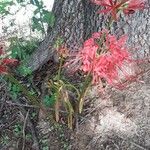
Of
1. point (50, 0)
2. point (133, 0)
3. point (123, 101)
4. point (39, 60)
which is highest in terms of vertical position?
point (133, 0)

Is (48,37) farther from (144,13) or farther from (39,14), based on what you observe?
(144,13)

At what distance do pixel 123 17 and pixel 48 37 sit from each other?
64 centimetres

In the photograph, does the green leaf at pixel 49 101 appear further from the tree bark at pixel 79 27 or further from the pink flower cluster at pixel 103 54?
the pink flower cluster at pixel 103 54

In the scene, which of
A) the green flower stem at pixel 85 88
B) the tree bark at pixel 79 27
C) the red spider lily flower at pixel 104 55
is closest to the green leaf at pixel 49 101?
the green flower stem at pixel 85 88

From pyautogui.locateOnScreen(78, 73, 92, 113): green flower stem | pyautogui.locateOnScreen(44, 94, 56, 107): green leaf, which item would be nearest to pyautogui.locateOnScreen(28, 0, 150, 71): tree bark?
pyautogui.locateOnScreen(44, 94, 56, 107): green leaf

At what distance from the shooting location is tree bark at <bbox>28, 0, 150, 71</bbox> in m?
2.85

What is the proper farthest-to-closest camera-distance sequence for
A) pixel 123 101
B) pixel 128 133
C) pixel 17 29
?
pixel 17 29 → pixel 123 101 → pixel 128 133

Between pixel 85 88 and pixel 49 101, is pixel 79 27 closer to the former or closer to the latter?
pixel 49 101

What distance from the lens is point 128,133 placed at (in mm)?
2572

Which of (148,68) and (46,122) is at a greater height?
(148,68)

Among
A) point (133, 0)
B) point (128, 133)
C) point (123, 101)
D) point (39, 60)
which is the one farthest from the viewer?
point (39, 60)

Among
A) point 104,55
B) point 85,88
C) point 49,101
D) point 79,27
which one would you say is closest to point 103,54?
point 104,55

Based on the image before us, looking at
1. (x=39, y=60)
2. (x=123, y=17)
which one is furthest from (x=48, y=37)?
(x=123, y=17)

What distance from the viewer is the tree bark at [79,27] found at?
2.85m
